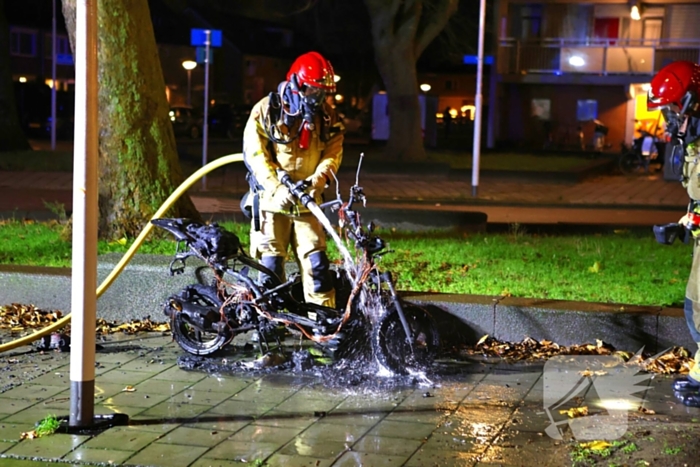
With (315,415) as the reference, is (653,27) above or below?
above

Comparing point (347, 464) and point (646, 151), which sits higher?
point (646, 151)

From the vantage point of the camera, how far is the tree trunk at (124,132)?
33.9 ft

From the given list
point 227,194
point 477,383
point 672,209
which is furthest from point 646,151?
point 477,383

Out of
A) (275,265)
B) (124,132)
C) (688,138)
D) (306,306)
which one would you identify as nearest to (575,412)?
(688,138)

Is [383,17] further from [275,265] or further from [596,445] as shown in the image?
[596,445]

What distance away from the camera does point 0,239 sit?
35.6 ft

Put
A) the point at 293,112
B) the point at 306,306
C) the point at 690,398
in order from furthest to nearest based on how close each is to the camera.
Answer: the point at 306,306 < the point at 293,112 < the point at 690,398

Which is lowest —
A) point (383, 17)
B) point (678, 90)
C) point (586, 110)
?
point (678, 90)

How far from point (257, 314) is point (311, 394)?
89 cm

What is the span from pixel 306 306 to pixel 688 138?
2757 mm

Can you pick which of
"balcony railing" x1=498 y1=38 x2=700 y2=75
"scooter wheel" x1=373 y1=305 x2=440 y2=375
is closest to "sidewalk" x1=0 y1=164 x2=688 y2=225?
"scooter wheel" x1=373 y1=305 x2=440 y2=375

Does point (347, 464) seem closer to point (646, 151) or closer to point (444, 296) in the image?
point (444, 296)

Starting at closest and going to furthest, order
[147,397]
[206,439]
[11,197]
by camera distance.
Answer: [206,439], [147,397], [11,197]

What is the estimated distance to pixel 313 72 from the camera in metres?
6.74
